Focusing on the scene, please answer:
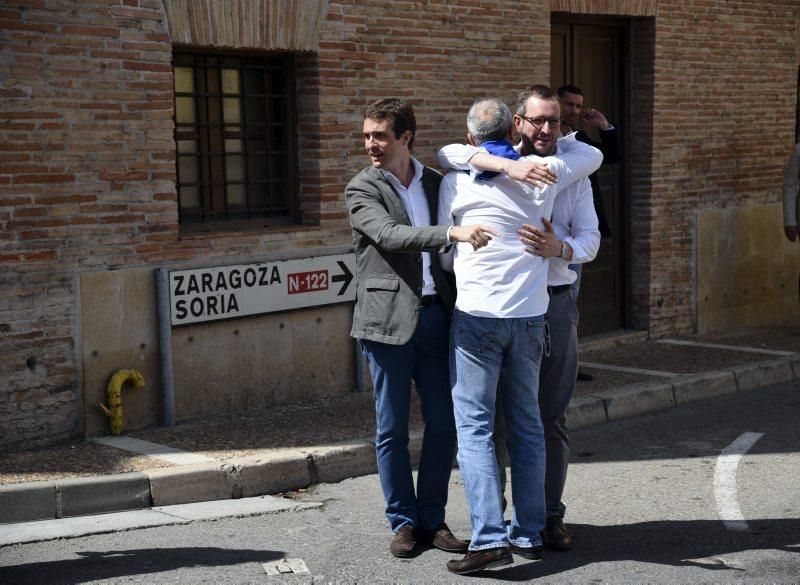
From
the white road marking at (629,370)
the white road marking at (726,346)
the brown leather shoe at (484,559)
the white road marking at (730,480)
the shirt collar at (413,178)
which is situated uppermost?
the shirt collar at (413,178)

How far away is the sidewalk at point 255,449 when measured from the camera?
6840 millimetres

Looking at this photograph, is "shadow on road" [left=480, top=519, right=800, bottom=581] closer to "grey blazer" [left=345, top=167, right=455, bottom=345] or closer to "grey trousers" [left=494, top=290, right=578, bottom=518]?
"grey trousers" [left=494, top=290, right=578, bottom=518]

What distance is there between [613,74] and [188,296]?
17.5ft

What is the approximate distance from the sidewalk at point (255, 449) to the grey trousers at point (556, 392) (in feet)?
6.08

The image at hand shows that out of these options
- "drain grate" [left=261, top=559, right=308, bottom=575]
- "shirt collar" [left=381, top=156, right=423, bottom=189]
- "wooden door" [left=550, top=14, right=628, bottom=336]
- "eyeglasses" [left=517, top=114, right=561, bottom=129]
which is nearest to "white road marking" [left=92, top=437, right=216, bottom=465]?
"drain grate" [left=261, top=559, right=308, bottom=575]

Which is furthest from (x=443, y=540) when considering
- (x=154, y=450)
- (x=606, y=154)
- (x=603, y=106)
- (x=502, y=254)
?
(x=603, y=106)

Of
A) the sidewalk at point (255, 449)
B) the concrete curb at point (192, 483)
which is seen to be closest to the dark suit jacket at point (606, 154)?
the sidewalk at point (255, 449)

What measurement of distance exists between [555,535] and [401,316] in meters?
1.22

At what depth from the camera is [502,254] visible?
5.33 metres

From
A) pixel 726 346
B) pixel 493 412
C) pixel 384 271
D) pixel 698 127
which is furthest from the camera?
pixel 698 127

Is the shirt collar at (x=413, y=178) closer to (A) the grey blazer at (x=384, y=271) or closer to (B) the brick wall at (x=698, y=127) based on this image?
(A) the grey blazer at (x=384, y=271)

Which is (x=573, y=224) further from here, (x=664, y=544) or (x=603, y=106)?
(x=603, y=106)

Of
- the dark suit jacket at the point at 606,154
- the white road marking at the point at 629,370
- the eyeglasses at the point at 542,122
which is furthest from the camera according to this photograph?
the white road marking at the point at 629,370

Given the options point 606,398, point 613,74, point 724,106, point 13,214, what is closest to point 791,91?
point 724,106
